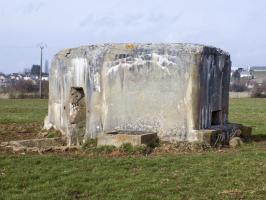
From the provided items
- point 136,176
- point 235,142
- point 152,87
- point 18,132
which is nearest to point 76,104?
point 152,87

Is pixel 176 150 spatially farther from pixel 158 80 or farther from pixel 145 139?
pixel 158 80

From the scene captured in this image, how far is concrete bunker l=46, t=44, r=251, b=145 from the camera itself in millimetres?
11180

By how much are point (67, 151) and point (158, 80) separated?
255 cm

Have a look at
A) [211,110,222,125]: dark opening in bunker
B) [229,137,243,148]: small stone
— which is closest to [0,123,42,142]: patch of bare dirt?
[211,110,222,125]: dark opening in bunker

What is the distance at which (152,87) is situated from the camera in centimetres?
1140

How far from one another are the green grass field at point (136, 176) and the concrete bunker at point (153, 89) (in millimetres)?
1351

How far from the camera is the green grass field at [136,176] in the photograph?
674 cm

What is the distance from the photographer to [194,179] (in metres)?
7.62

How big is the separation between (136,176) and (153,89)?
152 inches

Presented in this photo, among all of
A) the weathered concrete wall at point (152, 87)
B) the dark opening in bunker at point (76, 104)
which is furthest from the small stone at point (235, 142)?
the dark opening in bunker at point (76, 104)

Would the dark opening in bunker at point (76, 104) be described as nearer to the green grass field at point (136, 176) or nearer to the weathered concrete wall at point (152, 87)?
the weathered concrete wall at point (152, 87)

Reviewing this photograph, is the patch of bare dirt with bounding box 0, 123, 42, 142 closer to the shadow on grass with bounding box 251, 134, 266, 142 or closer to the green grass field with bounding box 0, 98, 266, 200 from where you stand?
the green grass field with bounding box 0, 98, 266, 200

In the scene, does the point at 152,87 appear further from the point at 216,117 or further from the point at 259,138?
the point at 259,138

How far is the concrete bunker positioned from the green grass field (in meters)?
1.35
